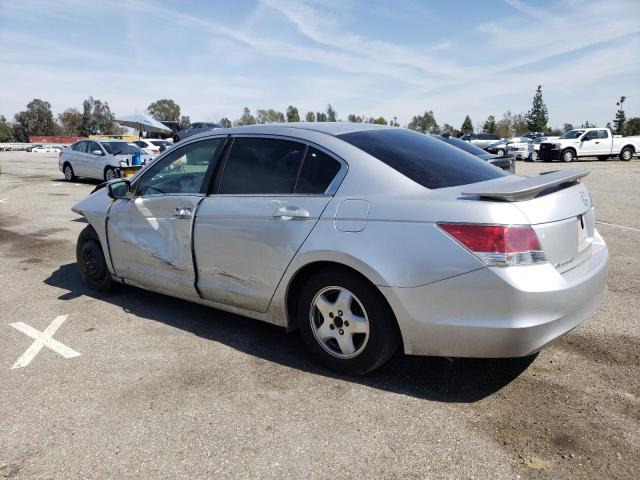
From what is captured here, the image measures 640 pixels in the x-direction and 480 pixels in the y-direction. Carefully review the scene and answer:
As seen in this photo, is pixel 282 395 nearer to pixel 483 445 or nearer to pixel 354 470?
pixel 354 470

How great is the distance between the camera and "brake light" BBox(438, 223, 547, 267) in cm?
277

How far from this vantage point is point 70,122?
130 meters

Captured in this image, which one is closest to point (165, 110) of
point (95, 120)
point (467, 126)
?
point (95, 120)

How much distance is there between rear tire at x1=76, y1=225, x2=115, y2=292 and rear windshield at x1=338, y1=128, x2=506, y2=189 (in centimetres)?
289

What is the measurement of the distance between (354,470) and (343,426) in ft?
1.25

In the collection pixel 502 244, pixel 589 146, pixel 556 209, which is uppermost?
pixel 556 209

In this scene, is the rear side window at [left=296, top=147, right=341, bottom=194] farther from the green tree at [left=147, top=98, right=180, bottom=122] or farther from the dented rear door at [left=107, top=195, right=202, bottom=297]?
the green tree at [left=147, top=98, right=180, bottom=122]

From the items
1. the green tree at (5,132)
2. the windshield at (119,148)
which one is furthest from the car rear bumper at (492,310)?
the green tree at (5,132)

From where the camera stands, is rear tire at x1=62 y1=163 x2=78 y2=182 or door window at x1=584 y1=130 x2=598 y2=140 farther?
door window at x1=584 y1=130 x2=598 y2=140

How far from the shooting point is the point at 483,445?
2660 millimetres

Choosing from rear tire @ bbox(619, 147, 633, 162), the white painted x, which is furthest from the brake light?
rear tire @ bbox(619, 147, 633, 162)

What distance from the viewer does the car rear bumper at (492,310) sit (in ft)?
9.11

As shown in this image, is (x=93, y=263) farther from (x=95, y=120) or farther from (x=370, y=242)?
(x=95, y=120)

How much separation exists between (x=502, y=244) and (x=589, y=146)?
31671 mm
